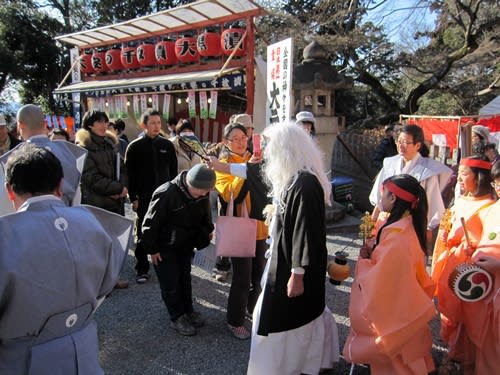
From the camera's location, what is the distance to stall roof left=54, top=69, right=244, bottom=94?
314 inches

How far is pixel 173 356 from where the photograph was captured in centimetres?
299

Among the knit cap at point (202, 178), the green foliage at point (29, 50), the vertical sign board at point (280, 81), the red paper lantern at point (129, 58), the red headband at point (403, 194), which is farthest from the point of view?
the green foliage at point (29, 50)

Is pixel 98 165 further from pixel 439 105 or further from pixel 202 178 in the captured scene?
pixel 439 105

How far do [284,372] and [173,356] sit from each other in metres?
1.01

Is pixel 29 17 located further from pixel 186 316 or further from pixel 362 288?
pixel 362 288

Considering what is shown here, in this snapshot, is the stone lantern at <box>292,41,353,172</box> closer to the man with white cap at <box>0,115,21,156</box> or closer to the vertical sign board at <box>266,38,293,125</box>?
the vertical sign board at <box>266,38,293,125</box>

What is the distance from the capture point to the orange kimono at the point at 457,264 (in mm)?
2688

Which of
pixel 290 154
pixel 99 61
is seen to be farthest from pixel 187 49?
pixel 290 154

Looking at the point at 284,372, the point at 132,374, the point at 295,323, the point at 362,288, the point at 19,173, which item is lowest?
the point at 132,374

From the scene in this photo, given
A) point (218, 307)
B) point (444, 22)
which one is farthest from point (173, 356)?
point (444, 22)

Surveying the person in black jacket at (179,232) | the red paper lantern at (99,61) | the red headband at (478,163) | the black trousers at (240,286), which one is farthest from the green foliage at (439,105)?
the person in black jacket at (179,232)

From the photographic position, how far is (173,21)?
30.2 ft

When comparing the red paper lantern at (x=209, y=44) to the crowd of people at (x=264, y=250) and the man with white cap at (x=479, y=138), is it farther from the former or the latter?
the man with white cap at (x=479, y=138)

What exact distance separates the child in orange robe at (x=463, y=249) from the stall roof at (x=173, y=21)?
19.1ft
